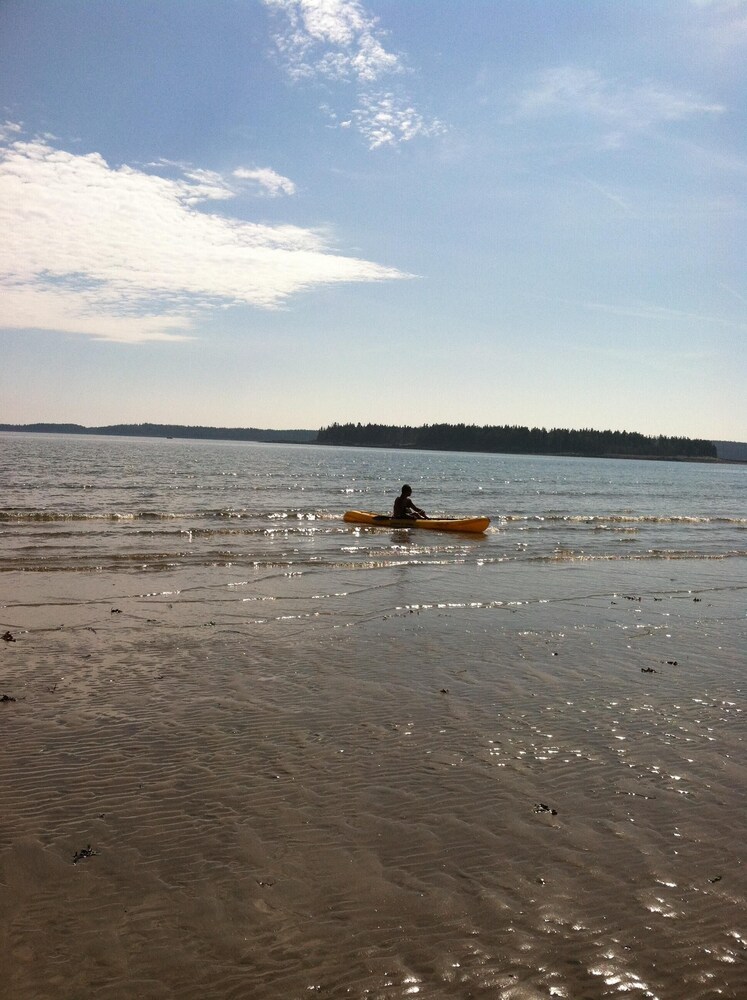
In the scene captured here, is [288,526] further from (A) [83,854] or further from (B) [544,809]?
(A) [83,854]

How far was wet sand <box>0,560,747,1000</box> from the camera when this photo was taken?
12.3 ft

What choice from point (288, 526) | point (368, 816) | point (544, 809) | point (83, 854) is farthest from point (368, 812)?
point (288, 526)

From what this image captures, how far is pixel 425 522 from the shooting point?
26.5m

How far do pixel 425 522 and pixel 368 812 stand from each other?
2141 centimetres

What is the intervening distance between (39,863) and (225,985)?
1604mm

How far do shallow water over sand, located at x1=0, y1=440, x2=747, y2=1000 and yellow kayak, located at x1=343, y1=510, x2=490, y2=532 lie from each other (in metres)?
15.1

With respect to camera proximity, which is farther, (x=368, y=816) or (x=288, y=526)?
(x=288, y=526)

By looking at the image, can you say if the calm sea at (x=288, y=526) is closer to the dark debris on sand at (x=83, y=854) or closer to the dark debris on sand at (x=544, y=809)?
the dark debris on sand at (x=83, y=854)

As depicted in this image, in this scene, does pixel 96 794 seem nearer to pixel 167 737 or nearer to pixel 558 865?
pixel 167 737

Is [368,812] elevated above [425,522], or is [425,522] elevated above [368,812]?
[425,522]

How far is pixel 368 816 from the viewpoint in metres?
5.19

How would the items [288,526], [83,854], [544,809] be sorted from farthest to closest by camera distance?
[288,526]
[544,809]
[83,854]

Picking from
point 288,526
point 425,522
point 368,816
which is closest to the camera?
point 368,816

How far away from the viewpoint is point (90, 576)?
49.8 feet
